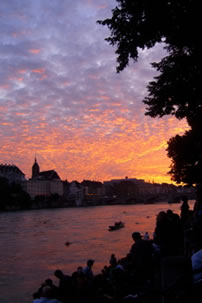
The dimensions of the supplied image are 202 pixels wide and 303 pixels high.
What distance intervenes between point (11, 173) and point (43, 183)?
85.8 ft

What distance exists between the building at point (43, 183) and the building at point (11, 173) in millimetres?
7983

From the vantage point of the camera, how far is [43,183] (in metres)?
179

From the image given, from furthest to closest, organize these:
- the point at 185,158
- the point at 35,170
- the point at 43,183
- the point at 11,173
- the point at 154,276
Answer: the point at 35,170
the point at 43,183
the point at 11,173
the point at 185,158
the point at 154,276

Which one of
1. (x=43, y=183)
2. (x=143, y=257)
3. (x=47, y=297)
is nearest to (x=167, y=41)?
(x=143, y=257)

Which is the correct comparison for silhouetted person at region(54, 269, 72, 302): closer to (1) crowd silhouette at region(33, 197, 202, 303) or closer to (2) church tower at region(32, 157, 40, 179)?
(1) crowd silhouette at region(33, 197, 202, 303)

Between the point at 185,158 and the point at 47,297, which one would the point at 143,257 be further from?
the point at 185,158

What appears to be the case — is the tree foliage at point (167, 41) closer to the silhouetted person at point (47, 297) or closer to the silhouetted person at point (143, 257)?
the silhouetted person at point (143, 257)

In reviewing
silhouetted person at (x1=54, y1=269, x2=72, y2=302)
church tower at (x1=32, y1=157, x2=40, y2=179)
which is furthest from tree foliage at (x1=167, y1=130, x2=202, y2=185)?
church tower at (x1=32, y1=157, x2=40, y2=179)

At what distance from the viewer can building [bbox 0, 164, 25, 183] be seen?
502 ft

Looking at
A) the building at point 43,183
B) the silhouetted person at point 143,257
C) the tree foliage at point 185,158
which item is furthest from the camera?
the building at point 43,183

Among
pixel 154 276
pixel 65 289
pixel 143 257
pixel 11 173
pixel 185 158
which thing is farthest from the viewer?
pixel 11 173

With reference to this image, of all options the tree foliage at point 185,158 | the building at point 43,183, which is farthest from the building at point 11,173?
the tree foliage at point 185,158

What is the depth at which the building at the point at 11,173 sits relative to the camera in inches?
6019

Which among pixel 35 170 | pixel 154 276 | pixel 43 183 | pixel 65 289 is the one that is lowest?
pixel 65 289
